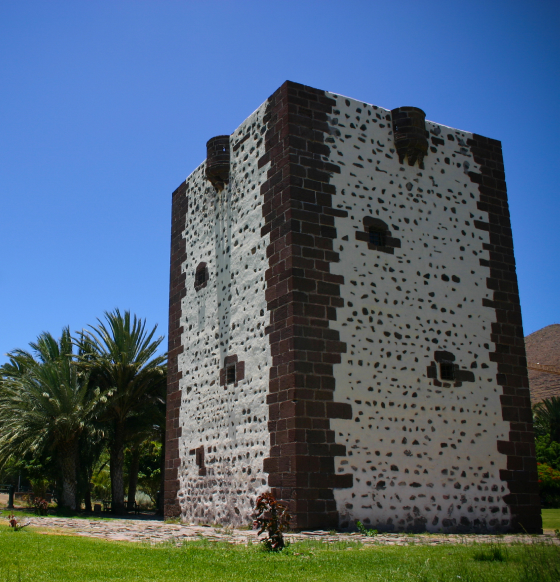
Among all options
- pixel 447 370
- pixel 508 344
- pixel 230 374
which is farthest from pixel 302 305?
pixel 508 344

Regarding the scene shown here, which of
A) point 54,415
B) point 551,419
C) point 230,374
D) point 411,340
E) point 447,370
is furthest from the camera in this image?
point 551,419

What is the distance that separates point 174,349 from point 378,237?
5448 millimetres

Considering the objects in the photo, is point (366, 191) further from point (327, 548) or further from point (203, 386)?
point (327, 548)

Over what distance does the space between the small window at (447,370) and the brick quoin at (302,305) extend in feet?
6.97

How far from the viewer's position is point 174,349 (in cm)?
1451

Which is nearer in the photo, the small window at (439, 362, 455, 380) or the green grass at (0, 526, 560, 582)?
the green grass at (0, 526, 560, 582)

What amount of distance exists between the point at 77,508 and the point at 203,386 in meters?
7.97

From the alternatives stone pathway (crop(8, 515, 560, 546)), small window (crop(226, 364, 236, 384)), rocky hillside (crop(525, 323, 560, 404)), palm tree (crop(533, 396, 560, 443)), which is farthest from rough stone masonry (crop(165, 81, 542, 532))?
rocky hillside (crop(525, 323, 560, 404))

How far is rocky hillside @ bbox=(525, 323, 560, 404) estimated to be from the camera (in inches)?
1871

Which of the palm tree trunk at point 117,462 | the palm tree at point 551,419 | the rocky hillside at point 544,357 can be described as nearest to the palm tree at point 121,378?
the palm tree trunk at point 117,462

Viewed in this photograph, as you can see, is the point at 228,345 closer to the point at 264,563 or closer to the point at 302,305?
the point at 302,305

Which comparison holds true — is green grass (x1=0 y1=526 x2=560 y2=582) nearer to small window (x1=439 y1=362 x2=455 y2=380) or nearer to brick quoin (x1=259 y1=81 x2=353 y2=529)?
brick quoin (x1=259 y1=81 x2=353 y2=529)

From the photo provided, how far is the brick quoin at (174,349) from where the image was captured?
44.5 ft

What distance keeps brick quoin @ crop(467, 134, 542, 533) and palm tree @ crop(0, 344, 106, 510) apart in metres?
10.9
